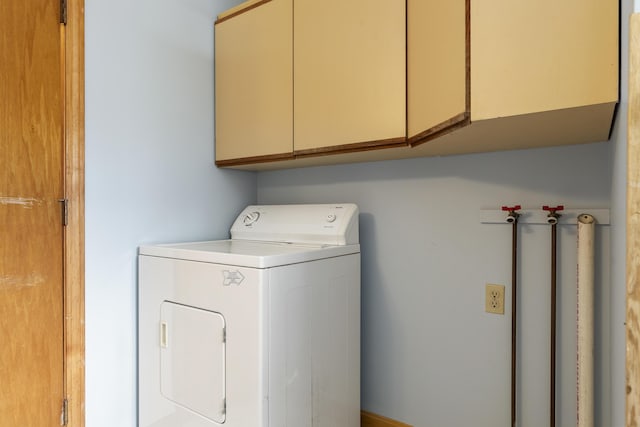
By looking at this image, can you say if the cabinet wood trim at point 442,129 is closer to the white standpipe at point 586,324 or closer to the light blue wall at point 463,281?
the light blue wall at point 463,281

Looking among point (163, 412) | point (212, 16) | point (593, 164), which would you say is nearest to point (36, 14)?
point (212, 16)

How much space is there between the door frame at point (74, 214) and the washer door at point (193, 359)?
32cm

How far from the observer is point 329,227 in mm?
1760

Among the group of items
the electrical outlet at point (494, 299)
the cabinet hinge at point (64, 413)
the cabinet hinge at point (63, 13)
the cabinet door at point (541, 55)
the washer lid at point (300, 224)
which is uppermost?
the cabinet hinge at point (63, 13)

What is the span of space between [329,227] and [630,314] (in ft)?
4.13

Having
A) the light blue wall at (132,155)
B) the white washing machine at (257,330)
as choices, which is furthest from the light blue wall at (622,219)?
the light blue wall at (132,155)

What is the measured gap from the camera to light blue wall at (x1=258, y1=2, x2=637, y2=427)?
1.40 meters

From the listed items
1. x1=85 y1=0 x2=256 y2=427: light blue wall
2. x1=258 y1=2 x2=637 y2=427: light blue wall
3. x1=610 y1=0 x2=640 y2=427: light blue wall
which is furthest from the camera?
x1=85 y1=0 x2=256 y2=427: light blue wall

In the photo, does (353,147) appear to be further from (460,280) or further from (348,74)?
(460,280)

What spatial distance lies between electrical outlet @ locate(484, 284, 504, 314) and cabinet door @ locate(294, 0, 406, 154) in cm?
69

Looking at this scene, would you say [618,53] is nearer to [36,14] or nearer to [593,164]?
[593,164]

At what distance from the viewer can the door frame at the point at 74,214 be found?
→ 155 cm

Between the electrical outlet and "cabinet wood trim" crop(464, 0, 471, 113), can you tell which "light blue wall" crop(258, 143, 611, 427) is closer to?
the electrical outlet

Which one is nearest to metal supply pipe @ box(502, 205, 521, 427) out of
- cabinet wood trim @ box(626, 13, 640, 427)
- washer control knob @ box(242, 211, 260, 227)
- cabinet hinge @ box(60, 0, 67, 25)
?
cabinet wood trim @ box(626, 13, 640, 427)
